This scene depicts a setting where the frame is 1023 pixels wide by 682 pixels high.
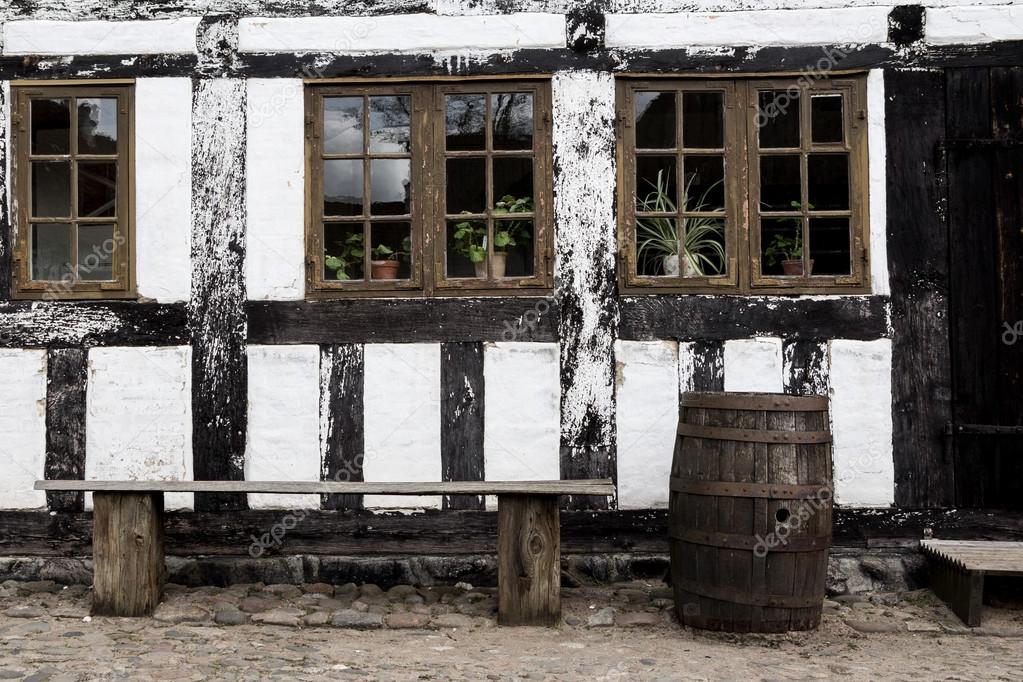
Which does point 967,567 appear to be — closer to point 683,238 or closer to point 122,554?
point 683,238

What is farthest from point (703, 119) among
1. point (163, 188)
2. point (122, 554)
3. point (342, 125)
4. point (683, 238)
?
point (122, 554)

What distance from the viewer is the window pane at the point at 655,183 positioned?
500 centimetres

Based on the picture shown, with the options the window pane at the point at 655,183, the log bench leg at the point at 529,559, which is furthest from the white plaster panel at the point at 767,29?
the log bench leg at the point at 529,559

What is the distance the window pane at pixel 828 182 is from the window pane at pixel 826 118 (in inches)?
3.8

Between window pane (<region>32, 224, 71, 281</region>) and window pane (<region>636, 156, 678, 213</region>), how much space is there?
2934mm

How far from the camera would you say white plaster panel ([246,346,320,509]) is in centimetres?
493

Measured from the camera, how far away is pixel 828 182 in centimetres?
497

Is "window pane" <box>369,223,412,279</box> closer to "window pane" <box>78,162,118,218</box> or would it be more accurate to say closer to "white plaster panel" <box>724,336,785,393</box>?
"window pane" <box>78,162,118,218</box>

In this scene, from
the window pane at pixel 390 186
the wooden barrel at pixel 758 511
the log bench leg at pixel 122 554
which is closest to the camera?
the wooden barrel at pixel 758 511

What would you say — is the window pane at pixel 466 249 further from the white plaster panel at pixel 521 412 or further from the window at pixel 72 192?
the window at pixel 72 192

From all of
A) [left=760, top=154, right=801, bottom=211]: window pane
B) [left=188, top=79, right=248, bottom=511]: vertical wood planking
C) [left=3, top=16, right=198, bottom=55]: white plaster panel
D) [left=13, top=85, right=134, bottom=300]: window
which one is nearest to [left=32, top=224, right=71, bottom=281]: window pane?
[left=13, top=85, right=134, bottom=300]: window

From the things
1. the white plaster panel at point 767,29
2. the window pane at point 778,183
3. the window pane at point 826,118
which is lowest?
the window pane at point 778,183

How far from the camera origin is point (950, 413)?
16.1 ft

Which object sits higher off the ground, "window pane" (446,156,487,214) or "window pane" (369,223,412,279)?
"window pane" (446,156,487,214)
